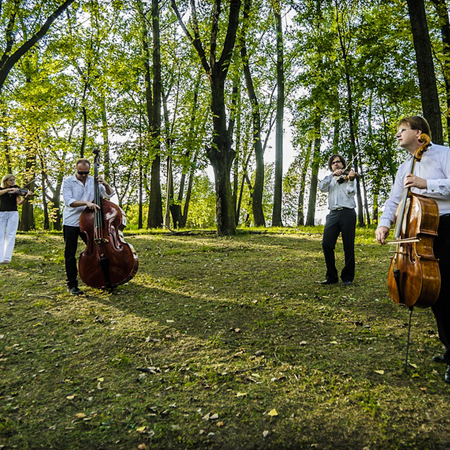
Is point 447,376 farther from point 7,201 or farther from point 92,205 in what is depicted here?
point 7,201

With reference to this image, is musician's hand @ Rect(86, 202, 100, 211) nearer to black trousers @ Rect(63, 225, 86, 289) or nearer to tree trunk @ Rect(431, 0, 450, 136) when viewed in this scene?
black trousers @ Rect(63, 225, 86, 289)

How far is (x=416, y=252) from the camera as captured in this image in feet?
9.96

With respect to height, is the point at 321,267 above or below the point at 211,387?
above

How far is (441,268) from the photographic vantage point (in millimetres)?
3135

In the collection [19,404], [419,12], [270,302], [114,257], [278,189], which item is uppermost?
[419,12]

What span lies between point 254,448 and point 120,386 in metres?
1.41

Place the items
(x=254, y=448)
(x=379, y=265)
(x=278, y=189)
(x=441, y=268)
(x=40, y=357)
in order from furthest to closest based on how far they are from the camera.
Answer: (x=278, y=189), (x=379, y=265), (x=40, y=357), (x=441, y=268), (x=254, y=448)

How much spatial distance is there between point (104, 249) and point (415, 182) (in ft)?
13.5

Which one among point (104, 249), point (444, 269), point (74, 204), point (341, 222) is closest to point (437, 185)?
point (444, 269)

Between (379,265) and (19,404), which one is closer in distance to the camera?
(19,404)

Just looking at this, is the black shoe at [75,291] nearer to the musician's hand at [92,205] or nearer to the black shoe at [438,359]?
the musician's hand at [92,205]

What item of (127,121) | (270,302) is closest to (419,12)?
(270,302)

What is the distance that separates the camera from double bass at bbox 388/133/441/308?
2957 millimetres

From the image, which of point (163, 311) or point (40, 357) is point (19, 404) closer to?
point (40, 357)
